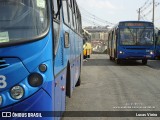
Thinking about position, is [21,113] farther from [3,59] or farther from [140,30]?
[140,30]

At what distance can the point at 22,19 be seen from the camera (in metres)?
5.27

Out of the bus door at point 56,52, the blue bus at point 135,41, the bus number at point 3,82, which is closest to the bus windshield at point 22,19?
the bus door at point 56,52

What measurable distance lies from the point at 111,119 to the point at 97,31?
352ft

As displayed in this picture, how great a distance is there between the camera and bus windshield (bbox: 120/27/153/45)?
27219mm

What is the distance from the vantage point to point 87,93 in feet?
39.0

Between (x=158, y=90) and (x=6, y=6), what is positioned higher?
(x=6, y=6)

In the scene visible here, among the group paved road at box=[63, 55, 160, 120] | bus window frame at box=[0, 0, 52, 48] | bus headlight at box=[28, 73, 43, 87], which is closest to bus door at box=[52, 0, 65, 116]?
bus window frame at box=[0, 0, 52, 48]

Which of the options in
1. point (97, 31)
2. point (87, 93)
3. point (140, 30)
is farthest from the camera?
point (97, 31)

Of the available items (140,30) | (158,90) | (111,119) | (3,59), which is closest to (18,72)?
(3,59)

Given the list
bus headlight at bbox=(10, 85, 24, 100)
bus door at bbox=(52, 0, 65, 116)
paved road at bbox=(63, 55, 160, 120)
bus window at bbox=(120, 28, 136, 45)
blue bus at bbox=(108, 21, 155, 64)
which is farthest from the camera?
bus window at bbox=(120, 28, 136, 45)

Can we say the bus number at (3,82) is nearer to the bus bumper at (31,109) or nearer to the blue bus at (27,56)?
the blue bus at (27,56)

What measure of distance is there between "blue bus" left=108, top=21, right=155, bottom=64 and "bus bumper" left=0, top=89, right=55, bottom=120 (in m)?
22.4

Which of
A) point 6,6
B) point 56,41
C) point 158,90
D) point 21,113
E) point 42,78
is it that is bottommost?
point 158,90

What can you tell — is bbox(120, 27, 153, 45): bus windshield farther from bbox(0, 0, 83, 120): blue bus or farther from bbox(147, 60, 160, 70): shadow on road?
bbox(0, 0, 83, 120): blue bus
